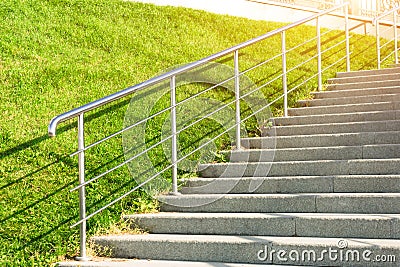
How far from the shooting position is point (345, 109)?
7.81 m

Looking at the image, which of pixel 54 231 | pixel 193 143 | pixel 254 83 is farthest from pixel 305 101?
pixel 54 231

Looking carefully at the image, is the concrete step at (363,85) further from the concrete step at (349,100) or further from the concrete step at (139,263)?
the concrete step at (139,263)

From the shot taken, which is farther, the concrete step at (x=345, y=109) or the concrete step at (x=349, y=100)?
the concrete step at (x=349, y=100)

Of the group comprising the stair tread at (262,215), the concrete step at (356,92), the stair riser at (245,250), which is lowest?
the stair riser at (245,250)

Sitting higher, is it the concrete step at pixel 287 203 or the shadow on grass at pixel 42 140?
the shadow on grass at pixel 42 140

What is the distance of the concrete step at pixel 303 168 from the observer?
18.7 feet

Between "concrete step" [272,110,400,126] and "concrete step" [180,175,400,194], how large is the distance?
6.01 ft

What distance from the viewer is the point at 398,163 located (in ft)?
18.4

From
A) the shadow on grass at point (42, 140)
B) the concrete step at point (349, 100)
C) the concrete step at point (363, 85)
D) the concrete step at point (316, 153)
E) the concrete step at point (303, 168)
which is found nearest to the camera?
the concrete step at point (303, 168)

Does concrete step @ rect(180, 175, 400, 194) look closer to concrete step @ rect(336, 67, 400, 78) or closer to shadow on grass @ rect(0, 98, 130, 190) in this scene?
shadow on grass @ rect(0, 98, 130, 190)

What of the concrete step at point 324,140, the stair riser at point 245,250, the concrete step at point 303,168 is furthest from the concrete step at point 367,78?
the stair riser at point 245,250

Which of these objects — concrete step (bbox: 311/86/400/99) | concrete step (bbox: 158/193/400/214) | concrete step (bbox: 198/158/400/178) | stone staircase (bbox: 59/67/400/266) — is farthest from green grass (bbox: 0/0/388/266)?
concrete step (bbox: 198/158/400/178)

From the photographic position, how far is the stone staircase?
459 cm

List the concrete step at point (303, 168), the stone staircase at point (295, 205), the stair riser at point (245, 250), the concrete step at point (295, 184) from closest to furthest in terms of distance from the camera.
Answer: the stair riser at point (245, 250) < the stone staircase at point (295, 205) < the concrete step at point (295, 184) < the concrete step at point (303, 168)
